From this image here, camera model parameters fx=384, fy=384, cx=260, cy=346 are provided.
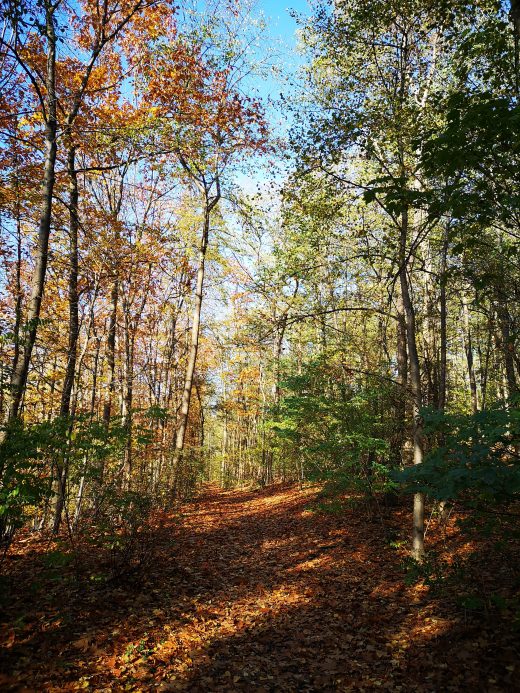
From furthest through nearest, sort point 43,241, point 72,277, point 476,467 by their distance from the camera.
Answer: point 72,277
point 43,241
point 476,467

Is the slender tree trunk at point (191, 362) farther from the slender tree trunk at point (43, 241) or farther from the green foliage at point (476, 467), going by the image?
the green foliage at point (476, 467)

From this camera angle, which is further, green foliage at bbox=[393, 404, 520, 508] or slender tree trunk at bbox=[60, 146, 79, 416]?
slender tree trunk at bbox=[60, 146, 79, 416]

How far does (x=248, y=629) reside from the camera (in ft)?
17.1

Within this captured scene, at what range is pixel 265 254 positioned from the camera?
22375mm

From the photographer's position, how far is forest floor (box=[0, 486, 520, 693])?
389cm

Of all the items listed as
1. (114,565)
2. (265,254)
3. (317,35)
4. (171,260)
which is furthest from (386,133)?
(265,254)

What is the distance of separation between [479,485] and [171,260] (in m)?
16.1

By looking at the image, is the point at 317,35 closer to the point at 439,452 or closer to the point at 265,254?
the point at 439,452

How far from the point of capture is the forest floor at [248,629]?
389 centimetres

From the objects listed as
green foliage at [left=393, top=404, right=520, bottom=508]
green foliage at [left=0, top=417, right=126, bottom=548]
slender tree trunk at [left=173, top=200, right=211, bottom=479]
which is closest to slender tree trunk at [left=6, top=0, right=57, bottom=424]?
green foliage at [left=0, top=417, right=126, bottom=548]

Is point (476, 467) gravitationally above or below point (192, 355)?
below

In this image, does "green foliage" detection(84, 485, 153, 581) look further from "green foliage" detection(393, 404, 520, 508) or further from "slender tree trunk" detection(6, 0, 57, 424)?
"green foliage" detection(393, 404, 520, 508)

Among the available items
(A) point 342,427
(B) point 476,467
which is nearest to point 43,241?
(B) point 476,467

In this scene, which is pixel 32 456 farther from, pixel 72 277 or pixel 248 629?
pixel 72 277
